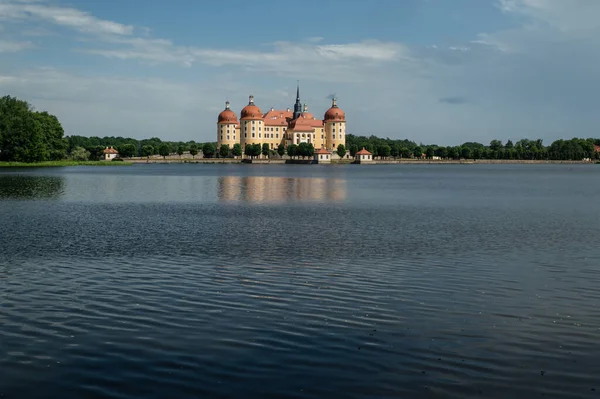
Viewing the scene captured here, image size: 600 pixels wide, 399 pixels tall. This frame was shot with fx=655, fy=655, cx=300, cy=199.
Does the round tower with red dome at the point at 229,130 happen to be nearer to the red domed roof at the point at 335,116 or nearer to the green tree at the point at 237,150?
the green tree at the point at 237,150

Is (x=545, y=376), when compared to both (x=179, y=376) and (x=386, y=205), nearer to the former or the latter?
(x=179, y=376)

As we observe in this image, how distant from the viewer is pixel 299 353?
9.70 m

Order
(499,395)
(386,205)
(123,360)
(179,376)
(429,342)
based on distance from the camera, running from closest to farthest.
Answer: (499,395) → (179,376) → (123,360) → (429,342) → (386,205)

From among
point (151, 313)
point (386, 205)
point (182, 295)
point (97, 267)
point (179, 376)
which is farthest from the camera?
point (386, 205)

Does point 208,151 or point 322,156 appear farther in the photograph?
point 208,151

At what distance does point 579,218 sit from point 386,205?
1195cm

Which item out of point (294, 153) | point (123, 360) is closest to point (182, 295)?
point (123, 360)

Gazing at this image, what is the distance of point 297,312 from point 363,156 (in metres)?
173

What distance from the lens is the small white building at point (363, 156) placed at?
7215 inches

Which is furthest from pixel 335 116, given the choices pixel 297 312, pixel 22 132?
pixel 297 312

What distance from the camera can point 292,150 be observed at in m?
180

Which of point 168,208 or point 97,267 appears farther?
point 168,208

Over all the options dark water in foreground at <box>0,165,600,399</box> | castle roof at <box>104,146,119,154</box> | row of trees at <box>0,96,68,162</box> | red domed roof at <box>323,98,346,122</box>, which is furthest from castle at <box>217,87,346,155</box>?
dark water in foreground at <box>0,165,600,399</box>

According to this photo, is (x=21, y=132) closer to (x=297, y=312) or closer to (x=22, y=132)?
(x=22, y=132)
